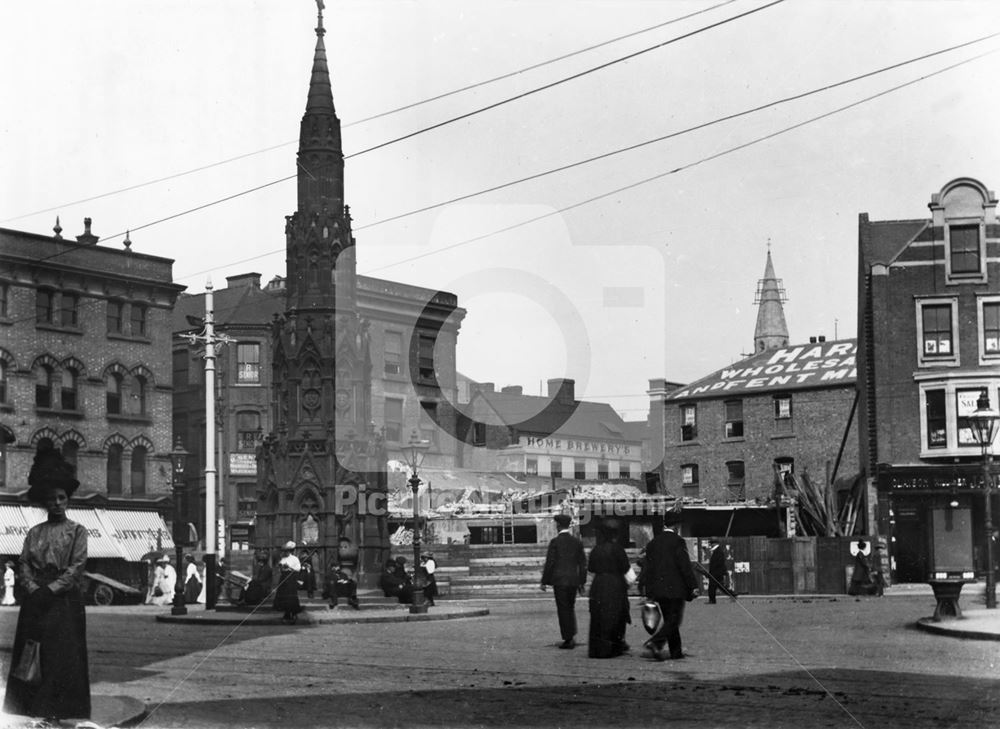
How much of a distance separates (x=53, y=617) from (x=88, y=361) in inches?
1777

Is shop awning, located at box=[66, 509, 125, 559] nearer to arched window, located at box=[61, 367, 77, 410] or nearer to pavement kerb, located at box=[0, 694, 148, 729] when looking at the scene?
arched window, located at box=[61, 367, 77, 410]

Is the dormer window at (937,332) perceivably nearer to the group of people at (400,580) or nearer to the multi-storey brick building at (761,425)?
the multi-storey brick building at (761,425)

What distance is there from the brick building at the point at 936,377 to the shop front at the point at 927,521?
3cm

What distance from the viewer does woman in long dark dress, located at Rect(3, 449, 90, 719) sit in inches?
380

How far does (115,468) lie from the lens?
53750 millimetres

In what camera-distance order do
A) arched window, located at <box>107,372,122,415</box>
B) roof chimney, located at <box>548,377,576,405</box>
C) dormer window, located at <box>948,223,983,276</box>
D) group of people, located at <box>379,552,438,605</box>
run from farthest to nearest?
roof chimney, located at <box>548,377,576,405</box>
arched window, located at <box>107,372,122,415</box>
dormer window, located at <box>948,223,983,276</box>
group of people, located at <box>379,552,438,605</box>

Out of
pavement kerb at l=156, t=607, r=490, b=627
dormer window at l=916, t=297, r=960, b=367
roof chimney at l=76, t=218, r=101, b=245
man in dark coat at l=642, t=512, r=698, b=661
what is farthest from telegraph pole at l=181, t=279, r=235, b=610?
dormer window at l=916, t=297, r=960, b=367

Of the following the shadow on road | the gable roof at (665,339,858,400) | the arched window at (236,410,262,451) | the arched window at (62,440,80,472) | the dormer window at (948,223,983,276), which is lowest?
the shadow on road

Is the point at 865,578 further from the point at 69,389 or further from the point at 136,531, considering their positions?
the point at 69,389

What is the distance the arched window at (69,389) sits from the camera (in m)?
52.1

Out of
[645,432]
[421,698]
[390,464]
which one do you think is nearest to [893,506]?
[390,464]

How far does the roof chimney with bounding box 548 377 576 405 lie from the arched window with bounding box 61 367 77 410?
1661 inches

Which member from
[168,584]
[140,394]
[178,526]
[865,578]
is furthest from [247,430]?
[865,578]

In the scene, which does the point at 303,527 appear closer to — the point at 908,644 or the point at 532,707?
the point at 908,644
